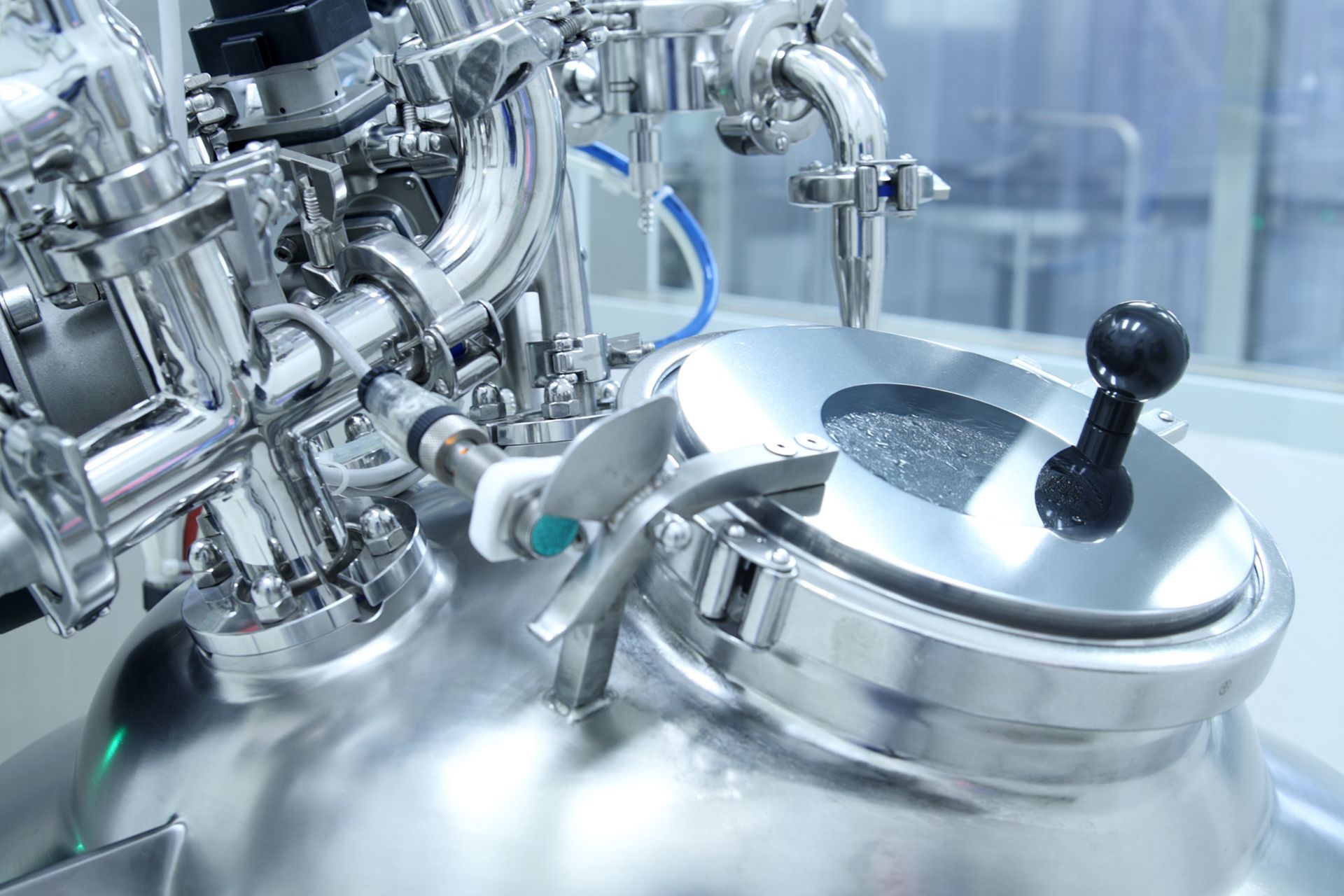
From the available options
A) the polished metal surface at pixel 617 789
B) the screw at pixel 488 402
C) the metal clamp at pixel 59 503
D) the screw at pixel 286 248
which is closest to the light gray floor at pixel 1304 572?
the polished metal surface at pixel 617 789

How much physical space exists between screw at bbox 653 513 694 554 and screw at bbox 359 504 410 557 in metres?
0.17

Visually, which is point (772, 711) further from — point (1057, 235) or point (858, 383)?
point (1057, 235)

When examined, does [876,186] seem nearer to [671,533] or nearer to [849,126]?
[849,126]

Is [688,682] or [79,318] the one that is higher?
[79,318]

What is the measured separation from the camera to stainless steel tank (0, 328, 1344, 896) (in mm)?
390

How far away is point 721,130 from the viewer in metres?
0.74

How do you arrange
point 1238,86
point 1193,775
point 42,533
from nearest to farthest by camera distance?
point 42,533, point 1193,775, point 1238,86

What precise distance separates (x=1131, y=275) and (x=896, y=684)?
241 centimetres

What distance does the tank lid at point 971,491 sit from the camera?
400 millimetres

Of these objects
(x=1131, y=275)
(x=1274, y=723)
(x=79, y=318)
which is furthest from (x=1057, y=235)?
(x=79, y=318)

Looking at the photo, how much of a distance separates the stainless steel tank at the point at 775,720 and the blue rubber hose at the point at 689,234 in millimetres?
494

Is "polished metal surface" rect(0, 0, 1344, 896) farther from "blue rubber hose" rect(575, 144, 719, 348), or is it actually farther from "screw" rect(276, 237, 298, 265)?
"blue rubber hose" rect(575, 144, 719, 348)

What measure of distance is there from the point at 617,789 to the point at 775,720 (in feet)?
0.23

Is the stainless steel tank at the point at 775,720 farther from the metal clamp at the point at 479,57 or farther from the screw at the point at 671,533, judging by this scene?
the metal clamp at the point at 479,57
